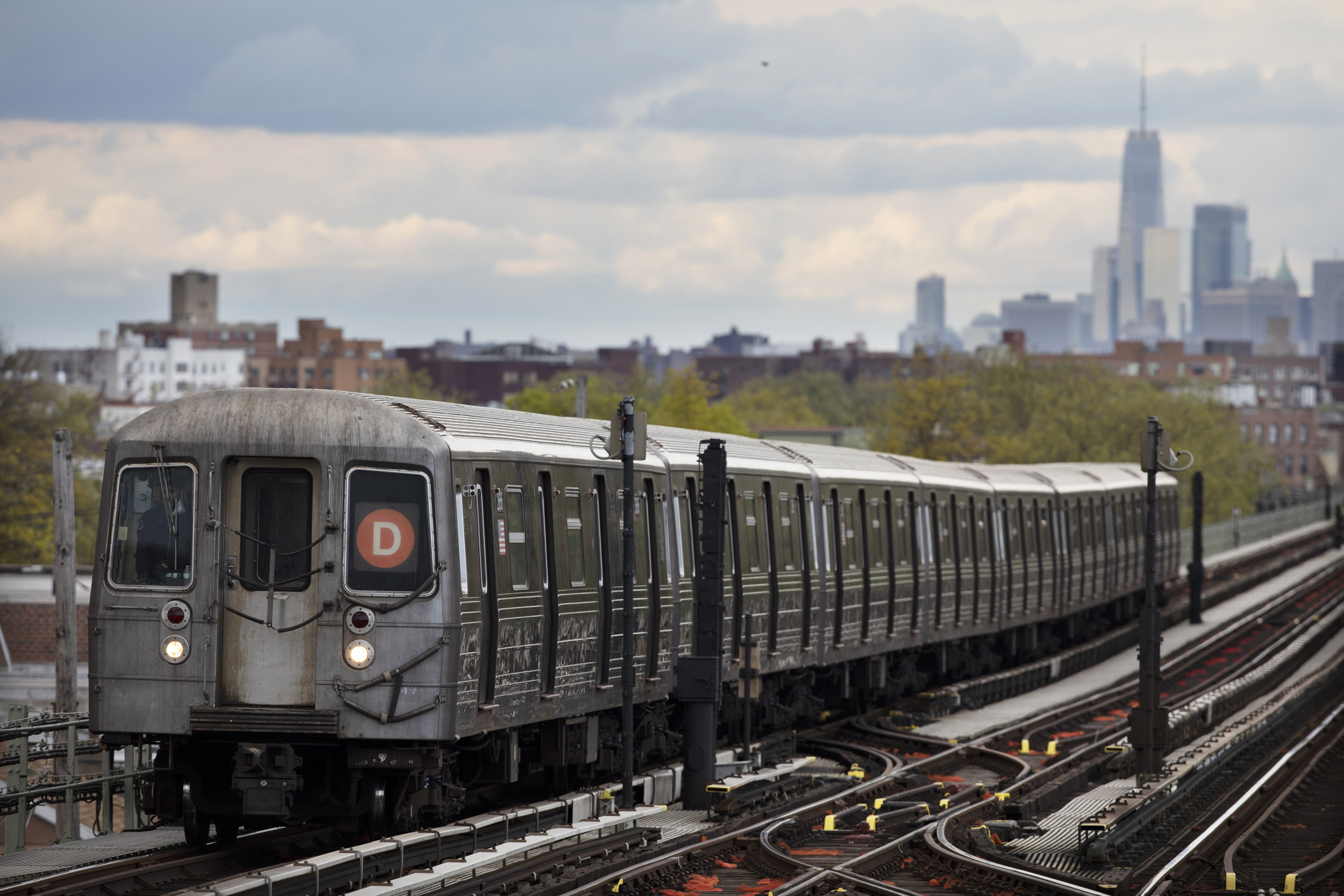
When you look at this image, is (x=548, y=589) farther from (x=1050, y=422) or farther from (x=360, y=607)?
(x=1050, y=422)

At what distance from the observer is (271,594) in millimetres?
13938

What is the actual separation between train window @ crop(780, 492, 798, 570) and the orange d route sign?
10.3m

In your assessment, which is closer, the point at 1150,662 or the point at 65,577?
the point at 1150,662

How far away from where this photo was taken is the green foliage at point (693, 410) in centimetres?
8606

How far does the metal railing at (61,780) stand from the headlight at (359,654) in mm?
2449

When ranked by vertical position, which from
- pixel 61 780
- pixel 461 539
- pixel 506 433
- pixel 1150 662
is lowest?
pixel 61 780

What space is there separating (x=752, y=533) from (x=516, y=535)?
730 centimetres

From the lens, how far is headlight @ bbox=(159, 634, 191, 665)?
13852 mm

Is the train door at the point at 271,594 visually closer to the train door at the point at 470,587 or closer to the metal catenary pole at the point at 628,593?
the train door at the point at 470,587

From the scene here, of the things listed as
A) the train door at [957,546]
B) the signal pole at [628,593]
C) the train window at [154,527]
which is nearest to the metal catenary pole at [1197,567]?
the train door at [957,546]

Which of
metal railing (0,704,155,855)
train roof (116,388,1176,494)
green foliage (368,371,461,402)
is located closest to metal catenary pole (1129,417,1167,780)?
train roof (116,388,1176,494)

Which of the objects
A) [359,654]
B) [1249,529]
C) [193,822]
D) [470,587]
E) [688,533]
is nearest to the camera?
[359,654]

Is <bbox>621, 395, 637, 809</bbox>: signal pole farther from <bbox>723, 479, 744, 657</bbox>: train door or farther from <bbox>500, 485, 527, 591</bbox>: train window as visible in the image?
<bbox>723, 479, 744, 657</bbox>: train door

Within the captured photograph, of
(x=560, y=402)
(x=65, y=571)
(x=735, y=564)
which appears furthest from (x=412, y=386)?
(x=735, y=564)
